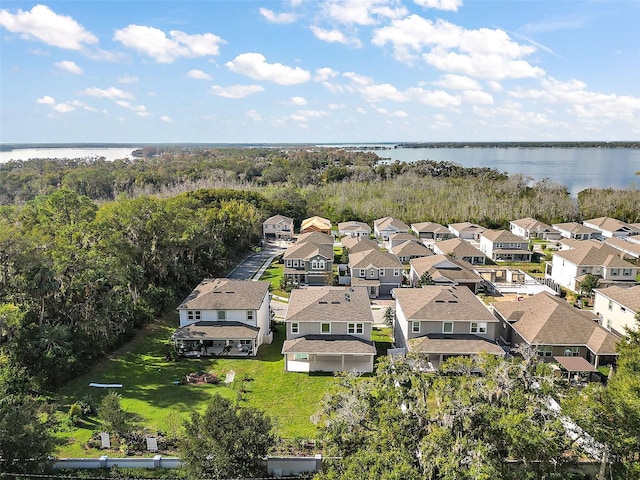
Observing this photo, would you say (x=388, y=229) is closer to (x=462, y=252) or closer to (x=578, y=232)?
(x=462, y=252)

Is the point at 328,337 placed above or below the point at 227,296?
below

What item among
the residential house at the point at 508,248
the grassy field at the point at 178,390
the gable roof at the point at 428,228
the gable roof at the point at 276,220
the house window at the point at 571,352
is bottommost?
the grassy field at the point at 178,390

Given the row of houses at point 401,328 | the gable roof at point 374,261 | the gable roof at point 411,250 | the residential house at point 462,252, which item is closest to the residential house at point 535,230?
the residential house at point 462,252

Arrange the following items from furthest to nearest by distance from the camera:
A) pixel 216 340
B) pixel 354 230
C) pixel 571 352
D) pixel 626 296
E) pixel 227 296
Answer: pixel 354 230
pixel 227 296
pixel 626 296
pixel 216 340
pixel 571 352

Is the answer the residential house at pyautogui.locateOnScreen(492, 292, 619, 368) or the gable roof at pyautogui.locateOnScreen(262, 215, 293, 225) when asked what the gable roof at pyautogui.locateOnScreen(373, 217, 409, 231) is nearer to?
the gable roof at pyautogui.locateOnScreen(262, 215, 293, 225)

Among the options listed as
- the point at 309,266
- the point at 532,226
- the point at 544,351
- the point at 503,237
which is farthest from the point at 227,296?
the point at 532,226

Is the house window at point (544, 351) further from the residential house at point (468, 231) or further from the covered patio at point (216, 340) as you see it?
the residential house at point (468, 231)

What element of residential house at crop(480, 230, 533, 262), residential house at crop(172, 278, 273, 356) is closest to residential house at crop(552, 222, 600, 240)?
residential house at crop(480, 230, 533, 262)
